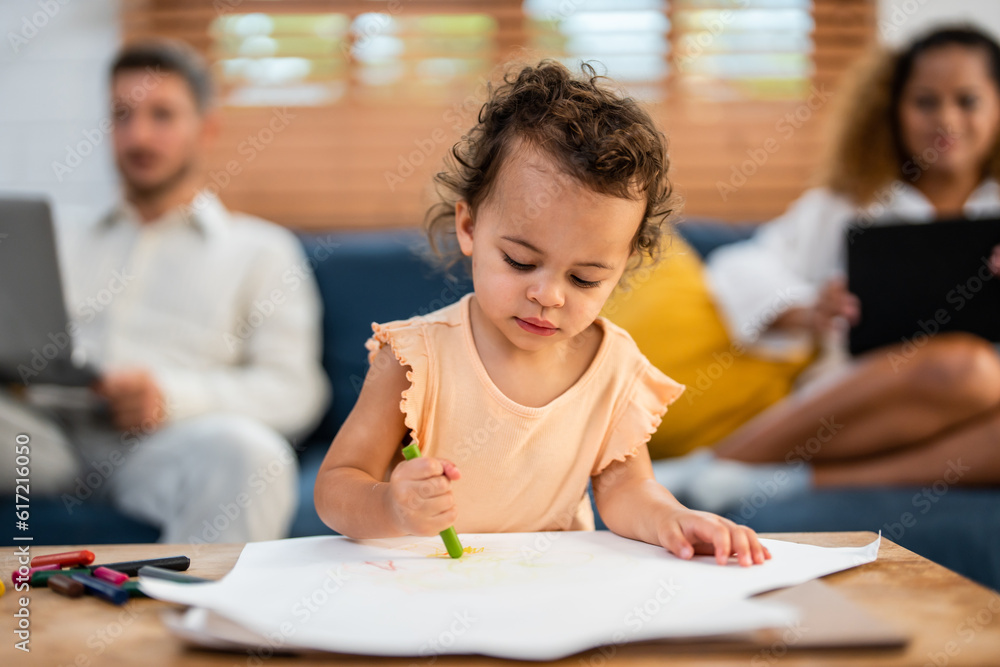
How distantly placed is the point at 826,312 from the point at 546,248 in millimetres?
1182

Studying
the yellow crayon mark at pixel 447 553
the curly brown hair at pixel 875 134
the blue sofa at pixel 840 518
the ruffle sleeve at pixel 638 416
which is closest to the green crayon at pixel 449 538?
the yellow crayon mark at pixel 447 553

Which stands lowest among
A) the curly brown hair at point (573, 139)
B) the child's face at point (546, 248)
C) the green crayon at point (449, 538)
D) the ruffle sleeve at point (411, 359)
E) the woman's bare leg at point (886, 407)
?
the woman's bare leg at point (886, 407)

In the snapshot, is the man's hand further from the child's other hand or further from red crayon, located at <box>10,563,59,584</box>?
the child's other hand

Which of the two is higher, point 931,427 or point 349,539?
point 349,539

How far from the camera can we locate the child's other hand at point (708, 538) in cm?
64

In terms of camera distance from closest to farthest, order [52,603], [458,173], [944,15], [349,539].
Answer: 1. [52,603]
2. [349,539]
3. [458,173]
4. [944,15]

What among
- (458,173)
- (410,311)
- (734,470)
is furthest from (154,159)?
(734,470)

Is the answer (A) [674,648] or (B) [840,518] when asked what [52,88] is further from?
(A) [674,648]

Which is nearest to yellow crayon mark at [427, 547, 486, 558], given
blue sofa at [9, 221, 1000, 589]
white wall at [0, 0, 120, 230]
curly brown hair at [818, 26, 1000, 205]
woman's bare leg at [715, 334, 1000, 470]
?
blue sofa at [9, 221, 1000, 589]

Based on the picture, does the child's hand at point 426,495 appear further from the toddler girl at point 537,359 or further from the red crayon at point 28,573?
the red crayon at point 28,573

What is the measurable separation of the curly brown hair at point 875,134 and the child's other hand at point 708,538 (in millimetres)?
1523

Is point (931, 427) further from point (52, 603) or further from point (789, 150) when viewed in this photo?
point (52, 603)

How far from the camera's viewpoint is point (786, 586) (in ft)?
1.91

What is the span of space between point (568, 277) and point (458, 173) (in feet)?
0.64
